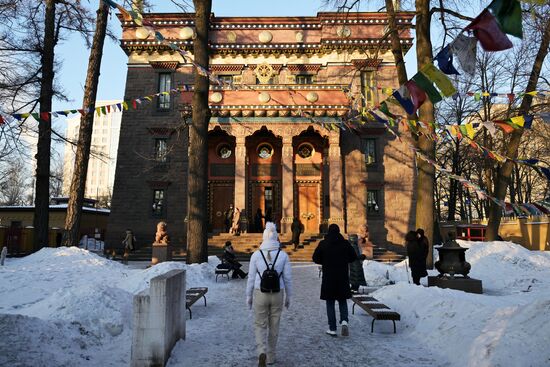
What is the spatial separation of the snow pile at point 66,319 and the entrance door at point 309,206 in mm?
15710

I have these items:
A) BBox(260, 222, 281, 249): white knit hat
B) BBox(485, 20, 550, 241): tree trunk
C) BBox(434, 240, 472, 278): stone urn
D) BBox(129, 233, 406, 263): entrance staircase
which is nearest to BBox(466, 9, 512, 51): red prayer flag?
BBox(260, 222, 281, 249): white knit hat

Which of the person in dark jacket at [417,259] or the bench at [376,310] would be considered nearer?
the bench at [376,310]

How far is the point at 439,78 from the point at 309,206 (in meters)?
20.9

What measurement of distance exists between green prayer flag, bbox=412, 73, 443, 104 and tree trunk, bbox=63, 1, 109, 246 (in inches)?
488

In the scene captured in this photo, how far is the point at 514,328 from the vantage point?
4.84 meters

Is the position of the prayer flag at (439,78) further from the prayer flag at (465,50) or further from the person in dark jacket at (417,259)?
the person in dark jacket at (417,259)

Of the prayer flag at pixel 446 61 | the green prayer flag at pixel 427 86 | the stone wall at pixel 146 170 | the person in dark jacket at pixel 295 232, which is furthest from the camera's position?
the stone wall at pixel 146 170

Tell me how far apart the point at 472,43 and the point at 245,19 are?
2530 cm

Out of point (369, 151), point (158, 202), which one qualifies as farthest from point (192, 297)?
point (369, 151)

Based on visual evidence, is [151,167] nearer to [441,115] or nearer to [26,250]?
[26,250]

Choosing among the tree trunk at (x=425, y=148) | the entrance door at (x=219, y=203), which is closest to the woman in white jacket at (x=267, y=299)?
the tree trunk at (x=425, y=148)

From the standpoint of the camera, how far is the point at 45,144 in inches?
627

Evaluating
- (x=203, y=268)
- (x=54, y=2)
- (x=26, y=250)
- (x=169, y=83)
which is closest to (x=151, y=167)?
(x=169, y=83)

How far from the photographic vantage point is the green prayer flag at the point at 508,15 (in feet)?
12.9
